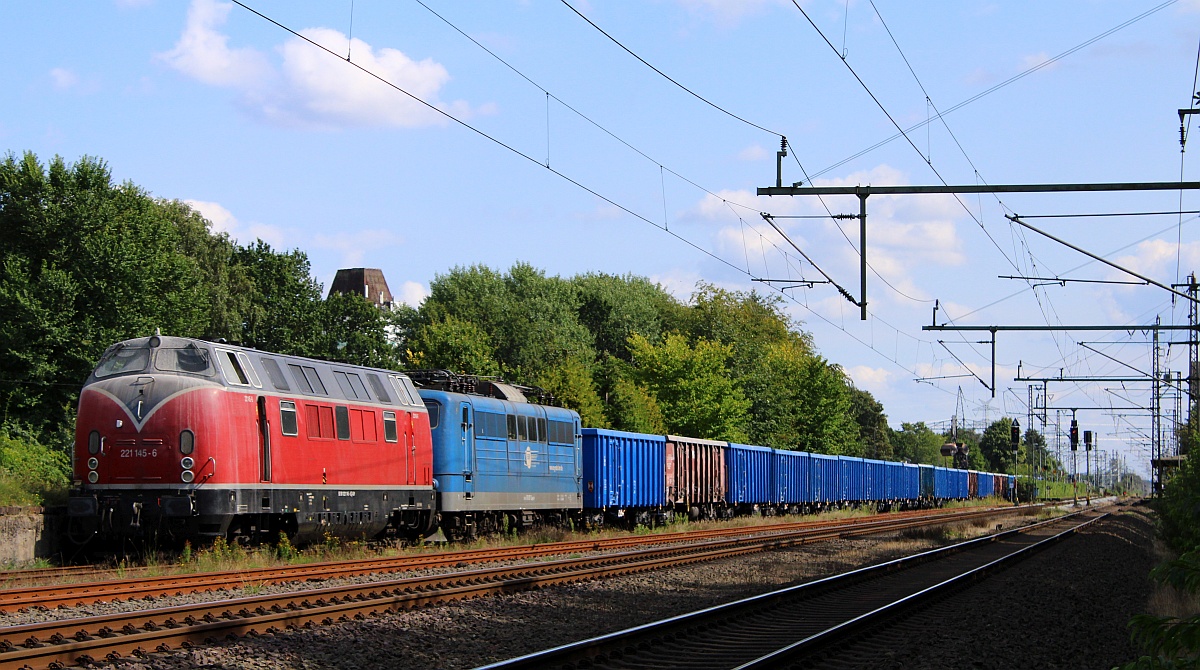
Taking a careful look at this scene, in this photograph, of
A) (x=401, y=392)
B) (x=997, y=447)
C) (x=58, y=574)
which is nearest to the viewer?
(x=58, y=574)

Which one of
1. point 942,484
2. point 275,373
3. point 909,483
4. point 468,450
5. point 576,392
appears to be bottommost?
point 942,484

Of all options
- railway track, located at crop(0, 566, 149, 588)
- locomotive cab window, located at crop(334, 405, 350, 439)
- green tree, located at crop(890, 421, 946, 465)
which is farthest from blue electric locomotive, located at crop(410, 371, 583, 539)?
green tree, located at crop(890, 421, 946, 465)

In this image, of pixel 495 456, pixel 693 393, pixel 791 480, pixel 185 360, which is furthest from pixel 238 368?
pixel 693 393

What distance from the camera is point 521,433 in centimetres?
3009

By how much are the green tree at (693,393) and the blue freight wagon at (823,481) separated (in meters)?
8.46

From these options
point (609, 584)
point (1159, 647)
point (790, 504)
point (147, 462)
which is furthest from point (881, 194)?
point (790, 504)

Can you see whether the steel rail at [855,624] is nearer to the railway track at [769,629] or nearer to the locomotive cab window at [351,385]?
the railway track at [769,629]

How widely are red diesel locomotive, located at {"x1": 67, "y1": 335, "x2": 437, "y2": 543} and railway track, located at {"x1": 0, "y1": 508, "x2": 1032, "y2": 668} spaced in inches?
148

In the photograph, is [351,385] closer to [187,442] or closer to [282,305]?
[187,442]

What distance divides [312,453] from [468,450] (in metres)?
6.09

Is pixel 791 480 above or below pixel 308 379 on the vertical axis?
below

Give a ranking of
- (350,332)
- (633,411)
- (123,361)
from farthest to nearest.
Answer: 1. (350,332)
2. (633,411)
3. (123,361)

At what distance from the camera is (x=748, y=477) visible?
48.7m

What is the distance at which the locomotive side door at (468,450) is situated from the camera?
27.1 meters
